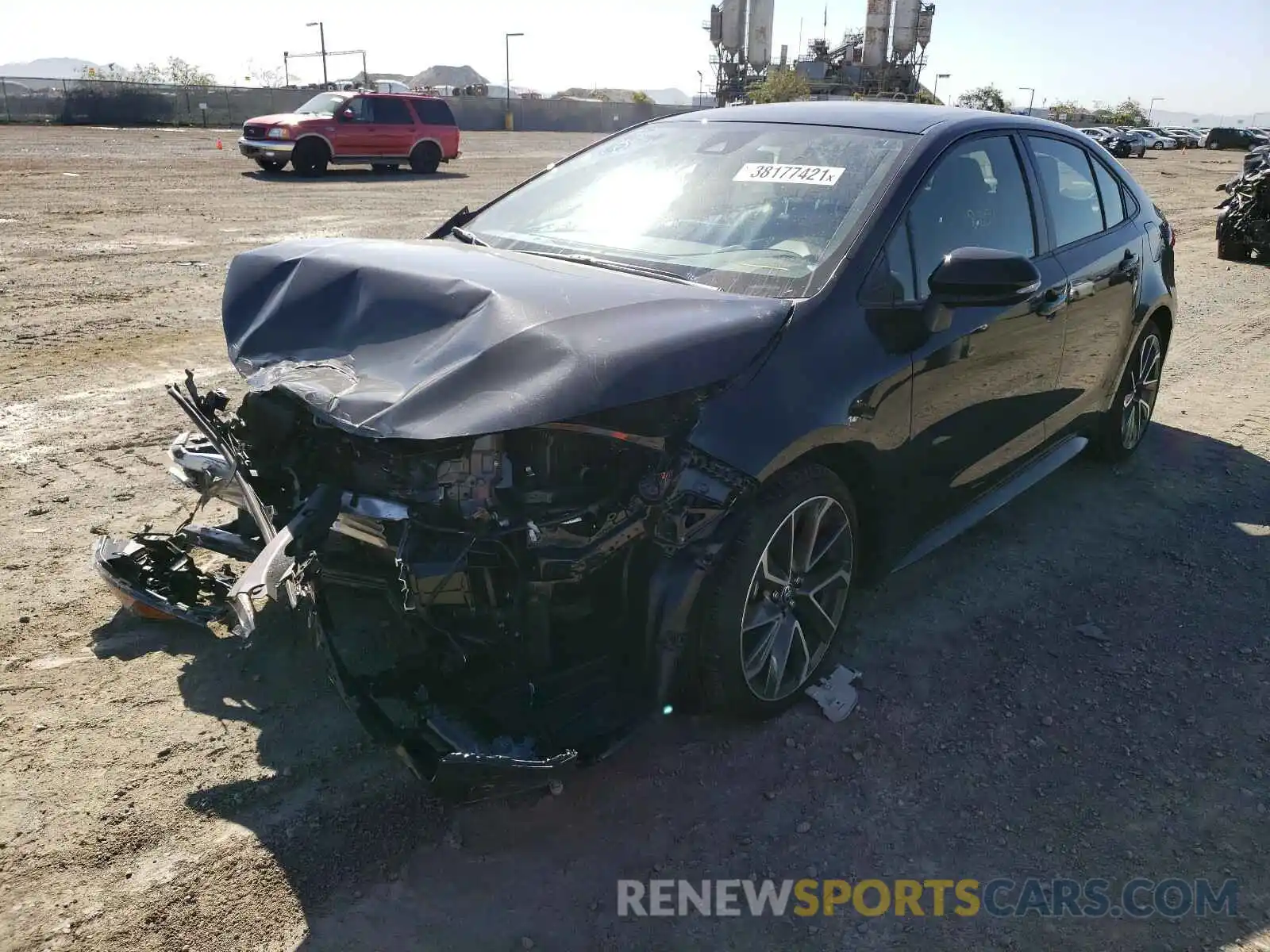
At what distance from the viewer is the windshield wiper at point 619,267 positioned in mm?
3209

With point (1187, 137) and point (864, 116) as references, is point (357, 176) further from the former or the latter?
point (1187, 137)

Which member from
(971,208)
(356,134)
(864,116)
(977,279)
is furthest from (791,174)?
(356,134)

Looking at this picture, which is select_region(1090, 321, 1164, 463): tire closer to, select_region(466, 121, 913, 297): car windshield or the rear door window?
the rear door window

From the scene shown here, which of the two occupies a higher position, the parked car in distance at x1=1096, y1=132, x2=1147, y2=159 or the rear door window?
the parked car in distance at x1=1096, y1=132, x2=1147, y2=159

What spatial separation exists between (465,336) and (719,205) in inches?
52.1

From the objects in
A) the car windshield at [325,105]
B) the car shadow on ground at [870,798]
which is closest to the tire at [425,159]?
the car windshield at [325,105]

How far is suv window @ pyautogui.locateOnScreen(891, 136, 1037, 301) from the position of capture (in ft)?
11.1

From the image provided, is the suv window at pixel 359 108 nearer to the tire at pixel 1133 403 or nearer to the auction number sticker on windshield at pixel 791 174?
the tire at pixel 1133 403

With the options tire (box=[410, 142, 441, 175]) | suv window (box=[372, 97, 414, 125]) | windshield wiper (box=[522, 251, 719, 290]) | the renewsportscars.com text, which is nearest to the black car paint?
windshield wiper (box=[522, 251, 719, 290])

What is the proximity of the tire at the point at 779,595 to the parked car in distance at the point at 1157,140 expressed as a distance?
60694mm

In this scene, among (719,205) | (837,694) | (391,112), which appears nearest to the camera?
(837,694)

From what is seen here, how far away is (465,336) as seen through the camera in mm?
2682

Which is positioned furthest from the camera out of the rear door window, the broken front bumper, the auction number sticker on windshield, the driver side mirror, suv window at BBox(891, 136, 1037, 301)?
the rear door window

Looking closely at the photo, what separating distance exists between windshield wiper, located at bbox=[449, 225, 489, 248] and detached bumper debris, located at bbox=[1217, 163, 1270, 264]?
13115mm
